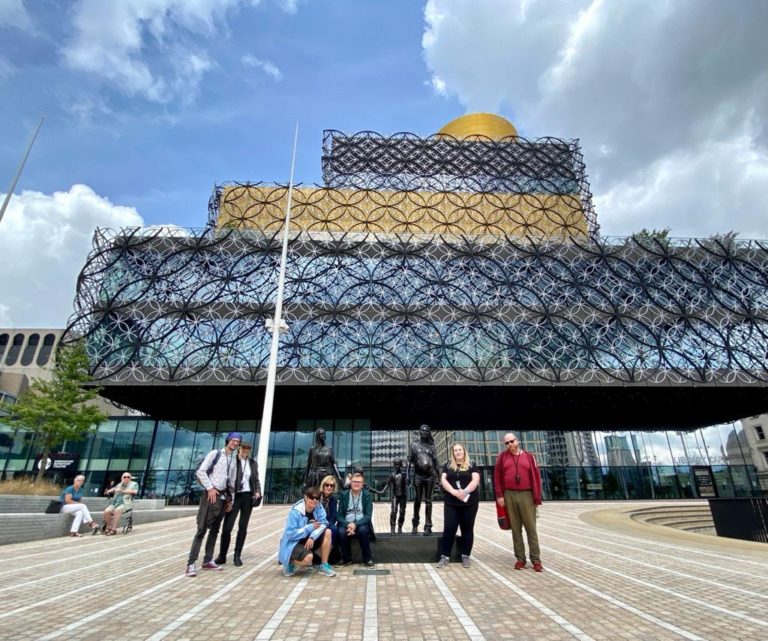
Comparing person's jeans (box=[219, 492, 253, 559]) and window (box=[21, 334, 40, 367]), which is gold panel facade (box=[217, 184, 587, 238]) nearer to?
person's jeans (box=[219, 492, 253, 559])

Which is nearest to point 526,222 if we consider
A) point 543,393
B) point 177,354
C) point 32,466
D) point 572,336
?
point 572,336

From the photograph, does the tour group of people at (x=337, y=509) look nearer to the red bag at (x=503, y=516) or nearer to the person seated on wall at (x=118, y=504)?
the red bag at (x=503, y=516)

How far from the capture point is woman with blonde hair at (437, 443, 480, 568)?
7.11 meters

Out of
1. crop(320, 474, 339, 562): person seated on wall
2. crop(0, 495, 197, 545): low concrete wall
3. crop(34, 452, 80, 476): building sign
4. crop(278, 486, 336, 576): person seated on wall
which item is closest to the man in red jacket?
crop(320, 474, 339, 562): person seated on wall

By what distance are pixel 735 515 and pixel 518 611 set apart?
1693 cm

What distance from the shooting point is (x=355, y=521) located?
730 centimetres

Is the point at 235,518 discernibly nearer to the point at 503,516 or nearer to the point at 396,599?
the point at 396,599

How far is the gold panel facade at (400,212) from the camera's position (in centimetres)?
3878

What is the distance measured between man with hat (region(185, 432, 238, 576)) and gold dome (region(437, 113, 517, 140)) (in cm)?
5305

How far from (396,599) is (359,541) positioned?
2.24m

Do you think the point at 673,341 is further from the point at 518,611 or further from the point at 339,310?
the point at 518,611

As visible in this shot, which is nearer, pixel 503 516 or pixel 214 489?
pixel 214 489

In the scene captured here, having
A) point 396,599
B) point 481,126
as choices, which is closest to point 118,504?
point 396,599

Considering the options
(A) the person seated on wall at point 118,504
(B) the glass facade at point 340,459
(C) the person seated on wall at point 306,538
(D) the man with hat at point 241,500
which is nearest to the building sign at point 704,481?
(B) the glass facade at point 340,459
